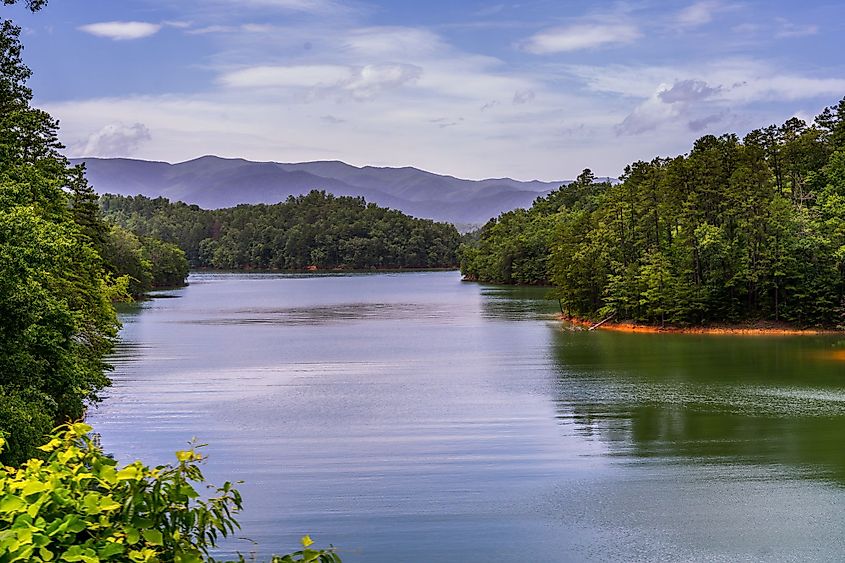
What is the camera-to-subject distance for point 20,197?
14.5 metres

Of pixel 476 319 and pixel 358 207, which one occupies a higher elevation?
pixel 358 207

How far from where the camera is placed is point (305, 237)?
491 ft

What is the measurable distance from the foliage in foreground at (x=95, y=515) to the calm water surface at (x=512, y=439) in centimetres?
884

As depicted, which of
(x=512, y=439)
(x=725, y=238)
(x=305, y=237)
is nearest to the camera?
(x=512, y=439)

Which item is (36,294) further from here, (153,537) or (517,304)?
(517,304)

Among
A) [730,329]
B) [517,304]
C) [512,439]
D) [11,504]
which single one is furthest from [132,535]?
[517,304]

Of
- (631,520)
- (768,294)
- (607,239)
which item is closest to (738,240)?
(768,294)

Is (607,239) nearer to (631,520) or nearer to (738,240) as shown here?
(738,240)

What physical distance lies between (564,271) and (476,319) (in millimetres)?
5825

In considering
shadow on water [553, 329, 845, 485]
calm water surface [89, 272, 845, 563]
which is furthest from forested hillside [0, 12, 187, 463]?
shadow on water [553, 329, 845, 485]

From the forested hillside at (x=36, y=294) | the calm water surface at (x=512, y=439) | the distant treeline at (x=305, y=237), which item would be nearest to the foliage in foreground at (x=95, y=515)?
the forested hillside at (x=36, y=294)

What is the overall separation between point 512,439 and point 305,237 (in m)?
133

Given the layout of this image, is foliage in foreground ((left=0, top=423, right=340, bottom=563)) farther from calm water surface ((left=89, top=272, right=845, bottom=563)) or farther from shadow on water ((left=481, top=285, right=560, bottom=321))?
shadow on water ((left=481, top=285, right=560, bottom=321))

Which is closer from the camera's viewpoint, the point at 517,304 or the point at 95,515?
the point at 95,515
